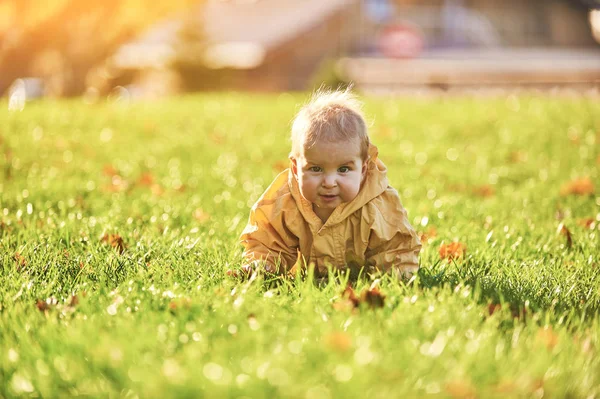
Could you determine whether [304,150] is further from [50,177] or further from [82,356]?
[50,177]

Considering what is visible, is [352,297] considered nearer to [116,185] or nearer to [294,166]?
[294,166]

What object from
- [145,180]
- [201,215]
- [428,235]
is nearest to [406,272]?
[428,235]

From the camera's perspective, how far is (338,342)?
98.4 inches

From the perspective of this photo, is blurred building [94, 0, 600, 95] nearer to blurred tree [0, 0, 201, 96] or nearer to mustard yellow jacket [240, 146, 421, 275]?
blurred tree [0, 0, 201, 96]

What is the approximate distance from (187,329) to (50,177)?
3.74m

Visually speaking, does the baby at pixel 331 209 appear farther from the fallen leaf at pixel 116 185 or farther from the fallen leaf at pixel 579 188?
the fallen leaf at pixel 579 188

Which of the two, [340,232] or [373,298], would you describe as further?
[340,232]

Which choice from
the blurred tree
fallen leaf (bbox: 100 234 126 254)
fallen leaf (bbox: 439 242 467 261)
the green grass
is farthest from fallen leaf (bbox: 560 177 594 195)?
the blurred tree

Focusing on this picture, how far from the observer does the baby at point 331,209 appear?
3432 millimetres

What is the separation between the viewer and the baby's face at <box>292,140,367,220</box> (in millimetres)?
3393

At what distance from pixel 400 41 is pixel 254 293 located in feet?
94.7

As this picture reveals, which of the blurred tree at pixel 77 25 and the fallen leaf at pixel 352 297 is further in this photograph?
the blurred tree at pixel 77 25

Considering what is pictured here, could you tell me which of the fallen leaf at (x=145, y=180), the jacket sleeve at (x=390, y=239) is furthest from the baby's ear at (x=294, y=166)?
the fallen leaf at (x=145, y=180)

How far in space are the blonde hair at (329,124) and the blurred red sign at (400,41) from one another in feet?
89.2
